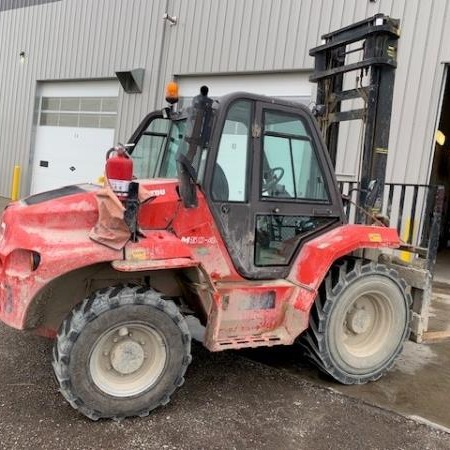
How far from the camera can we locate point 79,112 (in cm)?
1441

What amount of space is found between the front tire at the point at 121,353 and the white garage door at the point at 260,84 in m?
6.94

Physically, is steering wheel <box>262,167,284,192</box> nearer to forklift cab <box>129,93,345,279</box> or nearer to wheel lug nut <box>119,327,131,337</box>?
forklift cab <box>129,93,345,279</box>

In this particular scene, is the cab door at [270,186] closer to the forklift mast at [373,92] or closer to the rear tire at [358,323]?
the rear tire at [358,323]

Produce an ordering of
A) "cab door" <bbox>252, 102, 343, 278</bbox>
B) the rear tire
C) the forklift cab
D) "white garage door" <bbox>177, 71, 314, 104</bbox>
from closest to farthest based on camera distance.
A: the forklift cab, "cab door" <bbox>252, 102, 343, 278</bbox>, the rear tire, "white garage door" <bbox>177, 71, 314, 104</bbox>

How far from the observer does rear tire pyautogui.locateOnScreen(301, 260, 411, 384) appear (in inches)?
168

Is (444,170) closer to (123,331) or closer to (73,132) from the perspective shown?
(73,132)

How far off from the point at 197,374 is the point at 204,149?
1.84m

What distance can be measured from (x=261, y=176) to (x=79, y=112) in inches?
449

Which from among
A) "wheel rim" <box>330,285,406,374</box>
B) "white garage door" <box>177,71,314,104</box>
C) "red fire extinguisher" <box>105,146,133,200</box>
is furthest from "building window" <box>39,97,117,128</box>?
"red fire extinguisher" <box>105,146,133,200</box>

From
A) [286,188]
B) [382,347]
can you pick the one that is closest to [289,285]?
[286,188]

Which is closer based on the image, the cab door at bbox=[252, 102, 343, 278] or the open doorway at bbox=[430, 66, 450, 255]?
the cab door at bbox=[252, 102, 343, 278]

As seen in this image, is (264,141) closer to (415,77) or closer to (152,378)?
(152,378)

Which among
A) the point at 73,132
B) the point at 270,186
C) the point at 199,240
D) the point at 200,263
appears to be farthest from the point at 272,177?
the point at 73,132

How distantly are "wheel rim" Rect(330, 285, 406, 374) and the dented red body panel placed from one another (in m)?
0.47
